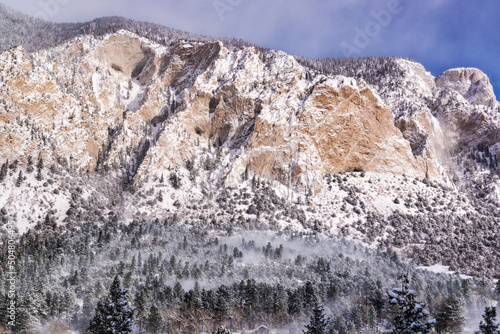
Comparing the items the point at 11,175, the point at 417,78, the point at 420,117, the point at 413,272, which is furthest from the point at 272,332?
the point at 417,78

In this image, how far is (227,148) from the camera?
121562mm

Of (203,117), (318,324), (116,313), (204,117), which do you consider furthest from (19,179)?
(116,313)

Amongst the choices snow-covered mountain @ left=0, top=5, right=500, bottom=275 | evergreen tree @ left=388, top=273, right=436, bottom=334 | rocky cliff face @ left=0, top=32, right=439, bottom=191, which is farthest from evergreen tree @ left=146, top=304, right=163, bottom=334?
rocky cliff face @ left=0, top=32, right=439, bottom=191

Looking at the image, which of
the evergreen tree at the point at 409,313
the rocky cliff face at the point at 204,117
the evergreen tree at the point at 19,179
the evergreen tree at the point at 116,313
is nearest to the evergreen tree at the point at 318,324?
the evergreen tree at the point at 116,313

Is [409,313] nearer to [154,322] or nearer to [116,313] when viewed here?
[116,313]

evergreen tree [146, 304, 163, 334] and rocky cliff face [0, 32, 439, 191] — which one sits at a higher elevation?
rocky cliff face [0, 32, 439, 191]

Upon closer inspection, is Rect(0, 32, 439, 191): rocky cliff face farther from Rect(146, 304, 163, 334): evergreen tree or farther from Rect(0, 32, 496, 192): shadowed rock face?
Rect(146, 304, 163, 334): evergreen tree

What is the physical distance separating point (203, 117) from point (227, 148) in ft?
47.6

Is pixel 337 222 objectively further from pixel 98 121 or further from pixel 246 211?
pixel 98 121

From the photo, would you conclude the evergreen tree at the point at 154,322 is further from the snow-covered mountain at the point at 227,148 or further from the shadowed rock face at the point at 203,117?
the shadowed rock face at the point at 203,117

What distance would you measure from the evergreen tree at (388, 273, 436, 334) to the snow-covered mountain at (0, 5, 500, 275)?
8077 cm

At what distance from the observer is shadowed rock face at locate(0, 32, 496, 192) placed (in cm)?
11206

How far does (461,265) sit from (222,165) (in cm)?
6384

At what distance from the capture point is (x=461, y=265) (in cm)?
9169
